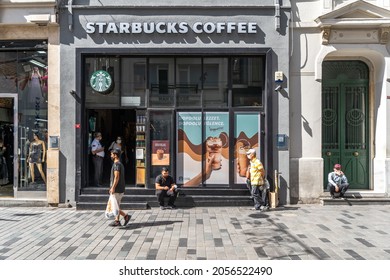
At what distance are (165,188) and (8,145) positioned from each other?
5535 mm

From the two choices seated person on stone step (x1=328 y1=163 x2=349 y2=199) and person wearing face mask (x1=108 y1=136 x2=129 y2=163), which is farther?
person wearing face mask (x1=108 y1=136 x2=129 y2=163)

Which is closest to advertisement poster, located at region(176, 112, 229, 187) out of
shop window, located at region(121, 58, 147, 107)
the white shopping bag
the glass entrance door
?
shop window, located at region(121, 58, 147, 107)

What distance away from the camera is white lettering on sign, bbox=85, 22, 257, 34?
1160cm

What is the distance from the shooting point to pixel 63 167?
11.7 m

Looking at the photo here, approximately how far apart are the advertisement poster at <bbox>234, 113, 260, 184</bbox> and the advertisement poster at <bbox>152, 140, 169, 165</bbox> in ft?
6.80

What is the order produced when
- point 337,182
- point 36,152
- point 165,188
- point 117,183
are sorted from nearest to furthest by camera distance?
point 117,183 → point 165,188 → point 337,182 → point 36,152

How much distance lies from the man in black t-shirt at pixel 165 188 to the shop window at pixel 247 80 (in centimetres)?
301

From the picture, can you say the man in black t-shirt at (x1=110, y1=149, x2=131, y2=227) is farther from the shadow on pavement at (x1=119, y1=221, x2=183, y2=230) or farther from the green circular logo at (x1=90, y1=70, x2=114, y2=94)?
the green circular logo at (x1=90, y1=70, x2=114, y2=94)

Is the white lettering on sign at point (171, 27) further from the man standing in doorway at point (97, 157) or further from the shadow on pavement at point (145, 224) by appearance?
the shadow on pavement at point (145, 224)

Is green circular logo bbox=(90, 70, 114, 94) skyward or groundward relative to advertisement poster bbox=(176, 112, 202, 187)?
skyward

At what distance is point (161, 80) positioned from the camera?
12055 millimetres

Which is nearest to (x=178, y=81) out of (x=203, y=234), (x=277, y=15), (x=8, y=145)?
(x=277, y=15)

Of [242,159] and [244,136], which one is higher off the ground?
[244,136]

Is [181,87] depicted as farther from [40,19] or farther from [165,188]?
[40,19]
